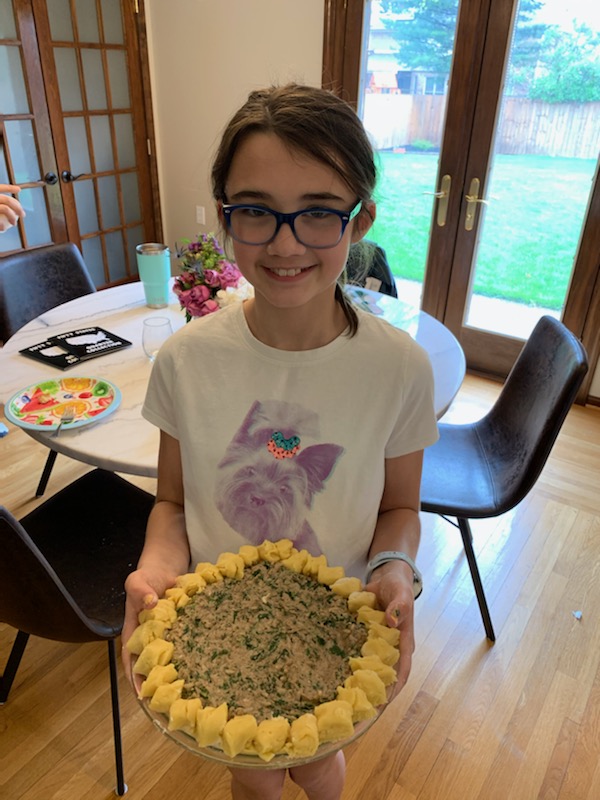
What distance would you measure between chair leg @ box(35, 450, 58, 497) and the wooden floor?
0.66 metres

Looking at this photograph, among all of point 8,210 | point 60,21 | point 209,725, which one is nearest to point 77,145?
point 60,21

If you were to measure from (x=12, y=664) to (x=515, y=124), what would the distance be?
10.3ft

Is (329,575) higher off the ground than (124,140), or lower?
A: lower

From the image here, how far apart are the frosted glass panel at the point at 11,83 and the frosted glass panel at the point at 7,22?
6cm

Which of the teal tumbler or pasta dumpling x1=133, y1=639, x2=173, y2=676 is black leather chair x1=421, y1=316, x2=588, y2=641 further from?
the teal tumbler

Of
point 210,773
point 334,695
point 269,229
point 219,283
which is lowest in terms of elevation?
point 210,773

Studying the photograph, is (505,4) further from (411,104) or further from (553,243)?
(553,243)

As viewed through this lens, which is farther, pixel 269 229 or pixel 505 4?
pixel 505 4

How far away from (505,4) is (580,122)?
0.66m

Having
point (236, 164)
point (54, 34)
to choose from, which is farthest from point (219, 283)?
point (54, 34)

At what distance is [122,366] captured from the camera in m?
1.74

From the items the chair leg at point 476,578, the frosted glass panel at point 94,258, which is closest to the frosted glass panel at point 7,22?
the frosted glass panel at point 94,258

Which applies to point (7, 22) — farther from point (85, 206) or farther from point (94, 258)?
point (94, 258)

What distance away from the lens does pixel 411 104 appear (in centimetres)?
320
